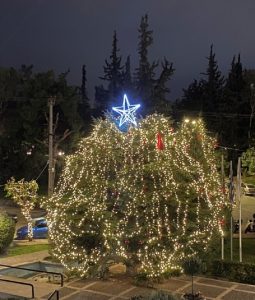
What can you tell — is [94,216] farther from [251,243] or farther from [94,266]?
[251,243]

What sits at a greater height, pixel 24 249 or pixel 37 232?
pixel 37 232

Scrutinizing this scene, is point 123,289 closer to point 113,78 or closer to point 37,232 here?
point 37,232

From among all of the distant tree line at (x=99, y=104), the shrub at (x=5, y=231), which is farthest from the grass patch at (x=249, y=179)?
the shrub at (x=5, y=231)

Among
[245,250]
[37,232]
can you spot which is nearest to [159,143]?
[245,250]

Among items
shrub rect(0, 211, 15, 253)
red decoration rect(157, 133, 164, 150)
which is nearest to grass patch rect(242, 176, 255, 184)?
shrub rect(0, 211, 15, 253)

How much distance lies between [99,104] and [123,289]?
50681 millimetres

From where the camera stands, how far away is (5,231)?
21609 mm

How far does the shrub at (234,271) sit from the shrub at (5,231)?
8.80 meters

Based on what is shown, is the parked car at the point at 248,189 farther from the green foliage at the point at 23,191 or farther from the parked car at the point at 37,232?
the green foliage at the point at 23,191

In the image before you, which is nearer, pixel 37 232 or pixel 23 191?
pixel 23 191

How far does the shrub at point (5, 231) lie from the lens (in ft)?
70.6

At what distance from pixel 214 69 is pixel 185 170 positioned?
177ft

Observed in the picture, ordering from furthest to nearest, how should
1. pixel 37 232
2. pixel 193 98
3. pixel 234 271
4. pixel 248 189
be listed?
pixel 193 98 → pixel 248 189 → pixel 37 232 → pixel 234 271

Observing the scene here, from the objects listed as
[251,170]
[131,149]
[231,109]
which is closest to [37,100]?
[251,170]
